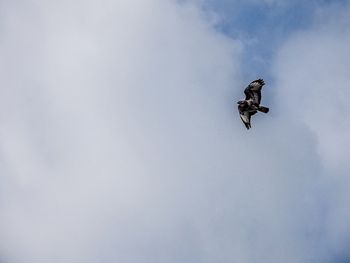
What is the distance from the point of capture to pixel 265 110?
124 metres

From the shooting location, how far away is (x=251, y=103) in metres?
124

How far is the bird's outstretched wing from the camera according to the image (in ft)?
400

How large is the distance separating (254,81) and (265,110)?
3.71 m

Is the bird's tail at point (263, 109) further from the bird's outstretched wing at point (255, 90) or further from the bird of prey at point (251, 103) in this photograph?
the bird's outstretched wing at point (255, 90)

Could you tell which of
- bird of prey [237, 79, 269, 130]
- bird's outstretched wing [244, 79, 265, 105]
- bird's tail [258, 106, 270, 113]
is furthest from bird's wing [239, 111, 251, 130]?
bird's outstretched wing [244, 79, 265, 105]

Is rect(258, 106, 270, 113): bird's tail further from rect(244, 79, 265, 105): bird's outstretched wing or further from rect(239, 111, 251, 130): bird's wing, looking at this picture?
rect(239, 111, 251, 130): bird's wing

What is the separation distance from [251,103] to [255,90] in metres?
2.04

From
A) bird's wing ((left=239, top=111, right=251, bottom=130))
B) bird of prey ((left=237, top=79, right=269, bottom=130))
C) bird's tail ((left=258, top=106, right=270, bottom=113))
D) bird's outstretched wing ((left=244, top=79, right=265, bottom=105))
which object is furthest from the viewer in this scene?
bird's wing ((left=239, top=111, right=251, bottom=130))

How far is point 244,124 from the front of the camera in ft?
414

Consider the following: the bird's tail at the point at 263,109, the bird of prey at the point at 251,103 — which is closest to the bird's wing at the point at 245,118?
the bird of prey at the point at 251,103

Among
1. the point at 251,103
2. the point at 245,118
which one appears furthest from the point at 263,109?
the point at 245,118

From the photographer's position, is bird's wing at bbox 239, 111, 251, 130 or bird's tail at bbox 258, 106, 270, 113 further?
bird's wing at bbox 239, 111, 251, 130

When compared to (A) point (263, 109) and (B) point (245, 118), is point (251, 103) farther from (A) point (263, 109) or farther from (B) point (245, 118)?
(B) point (245, 118)

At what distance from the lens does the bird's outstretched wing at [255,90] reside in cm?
12200
